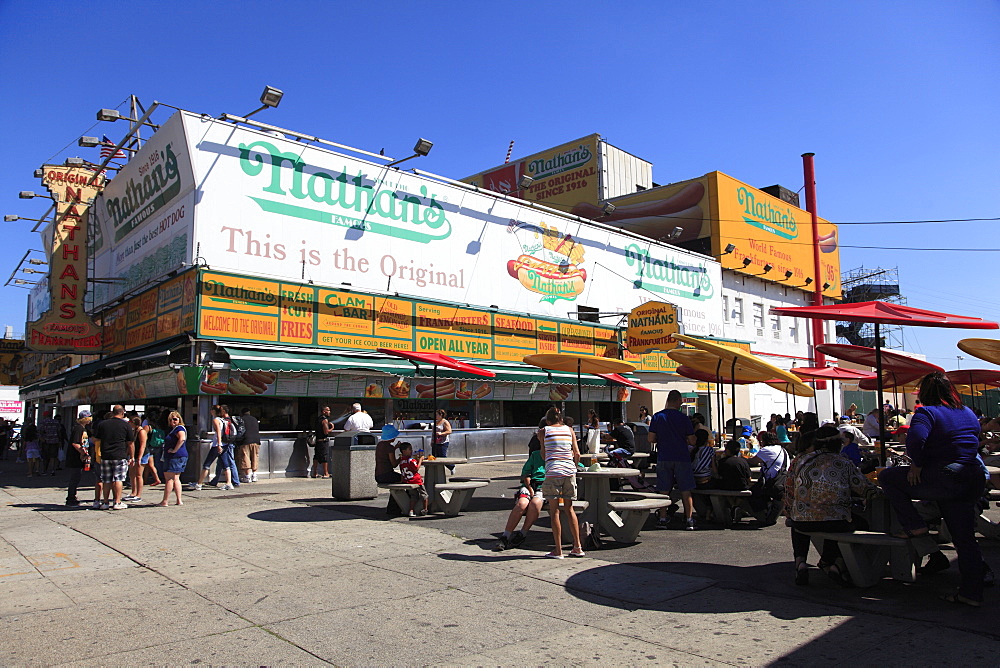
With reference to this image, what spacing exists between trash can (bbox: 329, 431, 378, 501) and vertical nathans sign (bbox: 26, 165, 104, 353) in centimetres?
1069

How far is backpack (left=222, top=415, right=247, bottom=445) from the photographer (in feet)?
46.3

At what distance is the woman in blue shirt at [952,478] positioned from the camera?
5.25 m

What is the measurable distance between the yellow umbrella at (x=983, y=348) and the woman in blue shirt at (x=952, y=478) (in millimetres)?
6698

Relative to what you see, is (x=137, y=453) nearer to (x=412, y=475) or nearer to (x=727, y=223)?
(x=412, y=475)

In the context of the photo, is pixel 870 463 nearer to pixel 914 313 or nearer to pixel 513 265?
pixel 914 313

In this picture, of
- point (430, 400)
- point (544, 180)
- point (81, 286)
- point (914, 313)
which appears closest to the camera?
point (914, 313)

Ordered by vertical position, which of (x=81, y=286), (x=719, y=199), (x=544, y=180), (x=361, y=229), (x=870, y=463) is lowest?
(x=870, y=463)

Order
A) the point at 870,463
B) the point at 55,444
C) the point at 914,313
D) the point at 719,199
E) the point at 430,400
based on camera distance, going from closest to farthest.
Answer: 1. the point at 914,313
2. the point at 870,463
3. the point at 55,444
4. the point at 430,400
5. the point at 719,199

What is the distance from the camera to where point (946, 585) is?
5914 millimetres

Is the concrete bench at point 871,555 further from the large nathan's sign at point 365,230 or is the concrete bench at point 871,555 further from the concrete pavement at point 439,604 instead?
the large nathan's sign at point 365,230

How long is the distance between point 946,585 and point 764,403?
27466 millimetres

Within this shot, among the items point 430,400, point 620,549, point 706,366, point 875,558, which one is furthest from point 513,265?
Answer: point 875,558

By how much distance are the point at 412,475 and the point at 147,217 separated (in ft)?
41.9

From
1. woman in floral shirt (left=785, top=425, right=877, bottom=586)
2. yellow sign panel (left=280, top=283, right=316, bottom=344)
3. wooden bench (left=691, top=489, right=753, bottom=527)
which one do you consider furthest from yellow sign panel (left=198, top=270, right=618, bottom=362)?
woman in floral shirt (left=785, top=425, right=877, bottom=586)
